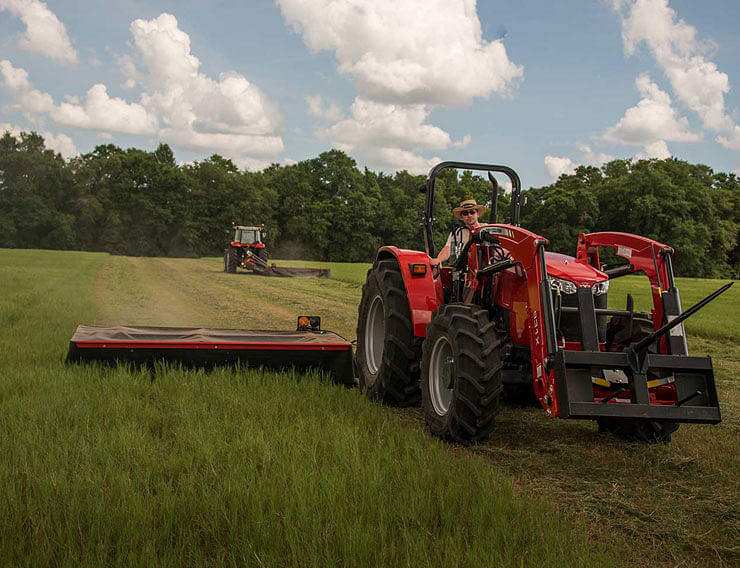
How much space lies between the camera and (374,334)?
19.6ft

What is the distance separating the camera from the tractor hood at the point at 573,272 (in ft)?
13.3

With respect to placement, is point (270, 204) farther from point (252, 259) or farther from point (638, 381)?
point (638, 381)

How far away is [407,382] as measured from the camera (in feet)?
16.5

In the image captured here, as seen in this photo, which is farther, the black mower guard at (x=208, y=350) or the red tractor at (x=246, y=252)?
the red tractor at (x=246, y=252)

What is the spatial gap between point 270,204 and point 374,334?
56321 millimetres

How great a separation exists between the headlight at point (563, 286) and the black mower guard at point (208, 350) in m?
2.21

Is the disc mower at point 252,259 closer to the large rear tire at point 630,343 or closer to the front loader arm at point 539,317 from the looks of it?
the large rear tire at point 630,343

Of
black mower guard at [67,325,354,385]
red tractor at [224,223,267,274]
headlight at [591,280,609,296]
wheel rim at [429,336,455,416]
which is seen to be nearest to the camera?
headlight at [591,280,609,296]

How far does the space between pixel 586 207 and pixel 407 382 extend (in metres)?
45.3

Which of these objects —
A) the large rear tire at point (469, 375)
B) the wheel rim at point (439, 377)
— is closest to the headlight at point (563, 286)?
the large rear tire at point (469, 375)

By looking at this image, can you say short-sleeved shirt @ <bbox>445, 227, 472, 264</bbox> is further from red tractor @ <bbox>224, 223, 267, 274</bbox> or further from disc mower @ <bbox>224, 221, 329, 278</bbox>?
red tractor @ <bbox>224, 223, 267, 274</bbox>

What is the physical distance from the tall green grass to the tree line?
4734cm

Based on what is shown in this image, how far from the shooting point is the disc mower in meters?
22.8

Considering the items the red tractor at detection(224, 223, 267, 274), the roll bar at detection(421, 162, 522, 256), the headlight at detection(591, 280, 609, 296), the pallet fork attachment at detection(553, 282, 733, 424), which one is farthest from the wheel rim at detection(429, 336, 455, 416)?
the red tractor at detection(224, 223, 267, 274)
